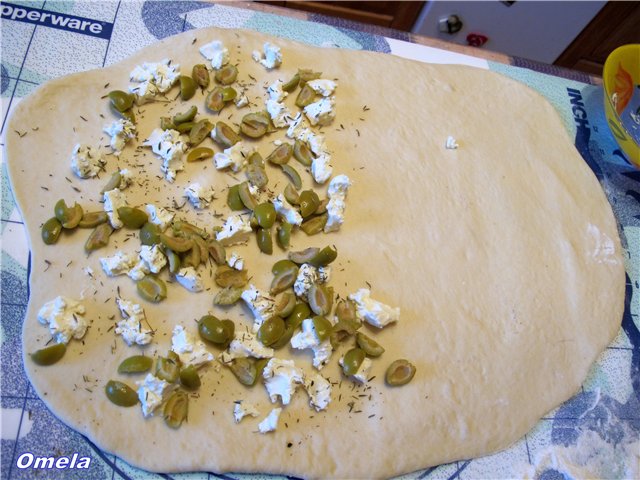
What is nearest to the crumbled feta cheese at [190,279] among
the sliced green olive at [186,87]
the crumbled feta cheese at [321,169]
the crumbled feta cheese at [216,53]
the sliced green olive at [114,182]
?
the sliced green olive at [114,182]

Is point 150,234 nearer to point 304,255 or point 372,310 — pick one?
point 304,255

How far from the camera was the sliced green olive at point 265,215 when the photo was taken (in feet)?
4.02

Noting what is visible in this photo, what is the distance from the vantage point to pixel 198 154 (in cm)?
131

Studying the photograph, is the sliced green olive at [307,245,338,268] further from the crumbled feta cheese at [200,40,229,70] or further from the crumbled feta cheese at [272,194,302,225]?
the crumbled feta cheese at [200,40,229,70]

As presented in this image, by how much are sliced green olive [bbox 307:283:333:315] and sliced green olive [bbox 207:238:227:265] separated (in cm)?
21

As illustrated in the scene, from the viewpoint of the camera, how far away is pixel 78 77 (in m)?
1.36

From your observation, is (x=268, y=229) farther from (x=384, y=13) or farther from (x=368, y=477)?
(x=384, y=13)

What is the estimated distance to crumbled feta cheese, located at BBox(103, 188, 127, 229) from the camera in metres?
1.18

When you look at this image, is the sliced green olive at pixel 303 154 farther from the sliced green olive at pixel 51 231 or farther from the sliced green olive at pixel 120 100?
the sliced green olive at pixel 51 231

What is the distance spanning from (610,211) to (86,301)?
1411 millimetres

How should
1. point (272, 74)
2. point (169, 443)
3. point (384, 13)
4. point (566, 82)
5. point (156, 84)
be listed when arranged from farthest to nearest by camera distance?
1. point (384, 13)
2. point (566, 82)
3. point (272, 74)
4. point (156, 84)
5. point (169, 443)

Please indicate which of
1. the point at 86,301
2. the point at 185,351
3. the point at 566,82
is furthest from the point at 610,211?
the point at 86,301

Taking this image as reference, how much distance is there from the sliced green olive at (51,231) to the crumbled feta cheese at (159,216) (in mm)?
191

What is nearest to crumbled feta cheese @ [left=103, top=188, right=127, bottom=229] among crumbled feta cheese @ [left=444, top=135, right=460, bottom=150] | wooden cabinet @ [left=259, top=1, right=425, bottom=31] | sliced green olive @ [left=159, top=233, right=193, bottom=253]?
sliced green olive @ [left=159, top=233, right=193, bottom=253]
